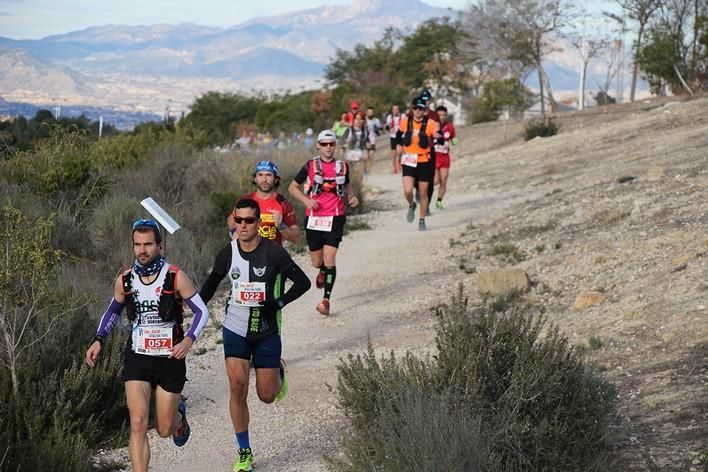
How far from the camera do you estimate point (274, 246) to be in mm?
7172

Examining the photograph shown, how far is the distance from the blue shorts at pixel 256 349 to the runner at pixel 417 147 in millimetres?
8207

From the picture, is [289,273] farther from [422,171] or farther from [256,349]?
[422,171]

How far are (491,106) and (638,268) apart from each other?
3487 cm

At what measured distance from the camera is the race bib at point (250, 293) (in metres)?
6.98

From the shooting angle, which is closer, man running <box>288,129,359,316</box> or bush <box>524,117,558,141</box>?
man running <box>288,129,359,316</box>

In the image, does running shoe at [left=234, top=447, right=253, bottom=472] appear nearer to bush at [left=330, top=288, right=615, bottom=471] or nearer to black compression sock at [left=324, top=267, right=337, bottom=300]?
bush at [left=330, top=288, right=615, bottom=471]

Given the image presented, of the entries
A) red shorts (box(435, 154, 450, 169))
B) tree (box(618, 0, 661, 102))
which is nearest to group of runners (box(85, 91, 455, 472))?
red shorts (box(435, 154, 450, 169))

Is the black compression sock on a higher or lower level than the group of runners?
lower

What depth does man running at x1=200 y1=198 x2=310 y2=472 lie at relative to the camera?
22.9ft

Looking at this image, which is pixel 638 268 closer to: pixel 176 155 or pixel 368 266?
pixel 368 266

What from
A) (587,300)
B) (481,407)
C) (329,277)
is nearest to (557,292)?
(587,300)

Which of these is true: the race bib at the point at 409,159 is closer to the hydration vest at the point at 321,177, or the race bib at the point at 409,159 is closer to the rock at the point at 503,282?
the rock at the point at 503,282

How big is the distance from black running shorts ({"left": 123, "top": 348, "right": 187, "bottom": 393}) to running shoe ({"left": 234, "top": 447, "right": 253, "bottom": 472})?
2.55 ft

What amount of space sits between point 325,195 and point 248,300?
403 cm
